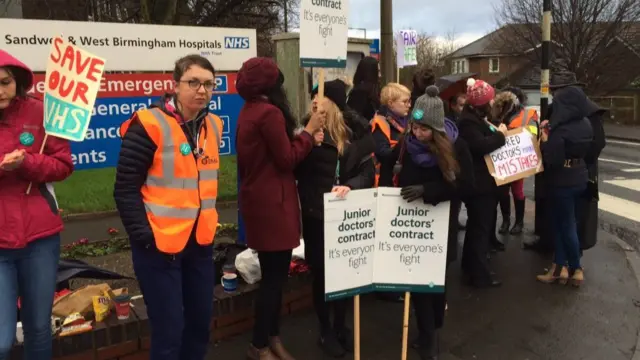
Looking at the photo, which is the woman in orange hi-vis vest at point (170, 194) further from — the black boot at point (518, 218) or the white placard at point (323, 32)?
the black boot at point (518, 218)

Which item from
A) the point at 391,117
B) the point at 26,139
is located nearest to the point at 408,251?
the point at 391,117

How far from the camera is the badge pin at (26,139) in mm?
2658

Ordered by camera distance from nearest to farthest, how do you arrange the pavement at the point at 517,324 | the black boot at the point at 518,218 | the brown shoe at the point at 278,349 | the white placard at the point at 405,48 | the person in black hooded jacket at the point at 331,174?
the person in black hooded jacket at the point at 331,174 → the brown shoe at the point at 278,349 → the pavement at the point at 517,324 → the black boot at the point at 518,218 → the white placard at the point at 405,48

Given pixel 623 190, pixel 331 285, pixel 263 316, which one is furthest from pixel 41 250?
pixel 623 190

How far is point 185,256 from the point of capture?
9.30ft

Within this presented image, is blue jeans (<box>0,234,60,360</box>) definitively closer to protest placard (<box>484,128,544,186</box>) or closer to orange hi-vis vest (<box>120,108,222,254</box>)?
orange hi-vis vest (<box>120,108,222,254</box>)

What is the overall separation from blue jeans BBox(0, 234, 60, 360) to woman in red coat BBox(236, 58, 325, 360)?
112cm

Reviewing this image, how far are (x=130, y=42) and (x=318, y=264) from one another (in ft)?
10.8

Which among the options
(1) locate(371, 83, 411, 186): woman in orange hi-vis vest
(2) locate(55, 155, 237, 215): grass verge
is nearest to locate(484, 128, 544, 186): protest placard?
(1) locate(371, 83, 411, 186): woman in orange hi-vis vest

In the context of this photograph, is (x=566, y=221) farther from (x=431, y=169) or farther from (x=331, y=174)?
(x=331, y=174)

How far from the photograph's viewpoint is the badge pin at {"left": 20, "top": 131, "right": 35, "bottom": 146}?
266 cm

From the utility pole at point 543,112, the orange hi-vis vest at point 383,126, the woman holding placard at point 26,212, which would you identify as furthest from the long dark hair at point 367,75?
the woman holding placard at point 26,212

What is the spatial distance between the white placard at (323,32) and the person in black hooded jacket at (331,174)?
0.60 ft

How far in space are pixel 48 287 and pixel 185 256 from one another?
69 centimetres
